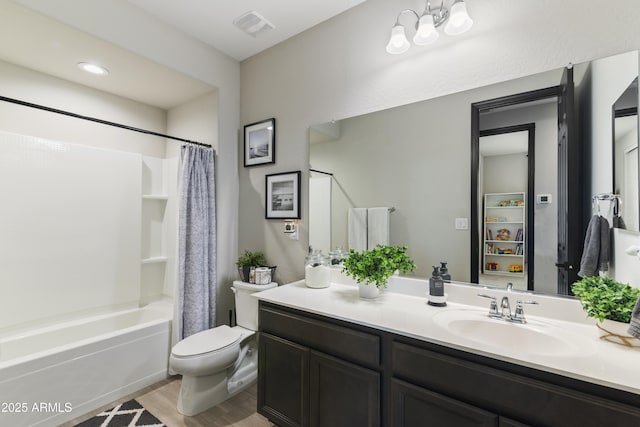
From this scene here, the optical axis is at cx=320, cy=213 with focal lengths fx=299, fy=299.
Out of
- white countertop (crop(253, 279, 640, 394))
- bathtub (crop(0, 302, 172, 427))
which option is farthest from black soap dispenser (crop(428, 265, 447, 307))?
bathtub (crop(0, 302, 172, 427))

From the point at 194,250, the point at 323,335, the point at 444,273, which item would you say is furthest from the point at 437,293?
the point at 194,250

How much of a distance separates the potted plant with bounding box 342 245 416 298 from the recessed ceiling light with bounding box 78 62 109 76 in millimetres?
2428

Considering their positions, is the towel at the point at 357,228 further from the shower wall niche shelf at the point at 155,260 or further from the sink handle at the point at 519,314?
the shower wall niche shelf at the point at 155,260

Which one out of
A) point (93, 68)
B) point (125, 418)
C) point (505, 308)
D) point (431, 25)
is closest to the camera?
point (505, 308)

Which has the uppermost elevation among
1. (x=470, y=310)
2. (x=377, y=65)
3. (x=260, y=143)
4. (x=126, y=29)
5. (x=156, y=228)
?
(x=126, y=29)

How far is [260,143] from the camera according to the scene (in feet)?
8.72

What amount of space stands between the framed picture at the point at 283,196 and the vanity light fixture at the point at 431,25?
3.71 ft

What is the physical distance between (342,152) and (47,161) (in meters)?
2.27

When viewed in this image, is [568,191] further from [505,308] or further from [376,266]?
[376,266]

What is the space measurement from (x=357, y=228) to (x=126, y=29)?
211 centimetres

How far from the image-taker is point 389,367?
50.9 inches

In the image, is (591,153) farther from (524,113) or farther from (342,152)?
(342,152)

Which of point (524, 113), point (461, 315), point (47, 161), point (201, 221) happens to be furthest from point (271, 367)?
point (47, 161)

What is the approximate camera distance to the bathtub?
5.61 ft
